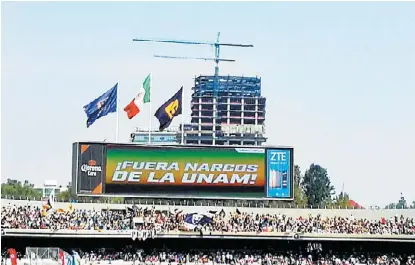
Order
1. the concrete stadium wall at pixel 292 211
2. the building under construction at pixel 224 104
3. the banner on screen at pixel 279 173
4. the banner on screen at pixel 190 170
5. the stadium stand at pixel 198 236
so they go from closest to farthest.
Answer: the stadium stand at pixel 198 236, the banner on screen at pixel 190 170, the banner on screen at pixel 279 173, the concrete stadium wall at pixel 292 211, the building under construction at pixel 224 104

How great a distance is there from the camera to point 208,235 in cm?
5619

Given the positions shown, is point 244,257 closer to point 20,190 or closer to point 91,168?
point 91,168

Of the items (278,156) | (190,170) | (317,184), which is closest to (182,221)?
(190,170)

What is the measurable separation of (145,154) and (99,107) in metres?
4.11

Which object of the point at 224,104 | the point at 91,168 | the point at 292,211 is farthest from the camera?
the point at 224,104

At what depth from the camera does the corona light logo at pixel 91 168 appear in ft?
179

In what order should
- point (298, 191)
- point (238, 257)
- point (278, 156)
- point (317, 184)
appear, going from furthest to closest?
point (317, 184) < point (298, 191) < point (238, 257) < point (278, 156)

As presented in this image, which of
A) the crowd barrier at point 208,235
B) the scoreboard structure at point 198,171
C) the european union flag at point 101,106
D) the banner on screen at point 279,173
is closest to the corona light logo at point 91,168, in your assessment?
the scoreboard structure at point 198,171

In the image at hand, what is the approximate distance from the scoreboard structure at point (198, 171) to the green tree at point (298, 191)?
140 feet

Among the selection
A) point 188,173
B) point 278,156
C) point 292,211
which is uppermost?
point 278,156

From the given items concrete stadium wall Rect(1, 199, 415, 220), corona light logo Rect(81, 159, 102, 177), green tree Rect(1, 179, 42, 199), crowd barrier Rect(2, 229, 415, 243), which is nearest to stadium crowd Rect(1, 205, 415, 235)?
crowd barrier Rect(2, 229, 415, 243)

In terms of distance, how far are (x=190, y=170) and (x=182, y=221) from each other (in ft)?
10.7

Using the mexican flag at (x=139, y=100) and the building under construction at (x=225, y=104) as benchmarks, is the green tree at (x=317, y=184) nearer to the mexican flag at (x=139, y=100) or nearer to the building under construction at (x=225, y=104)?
the building under construction at (x=225, y=104)

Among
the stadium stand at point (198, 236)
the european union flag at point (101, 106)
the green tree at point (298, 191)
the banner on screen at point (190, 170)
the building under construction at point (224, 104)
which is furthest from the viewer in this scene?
the building under construction at point (224, 104)
